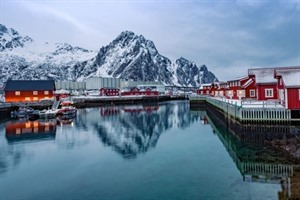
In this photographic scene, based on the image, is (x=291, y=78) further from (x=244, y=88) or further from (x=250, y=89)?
(x=244, y=88)

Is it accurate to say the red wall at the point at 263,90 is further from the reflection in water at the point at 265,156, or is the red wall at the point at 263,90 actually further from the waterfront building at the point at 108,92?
the waterfront building at the point at 108,92

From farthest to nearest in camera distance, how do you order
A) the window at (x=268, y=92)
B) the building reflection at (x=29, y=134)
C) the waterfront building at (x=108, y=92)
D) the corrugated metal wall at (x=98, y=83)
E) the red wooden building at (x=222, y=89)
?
1. the corrugated metal wall at (x=98, y=83)
2. the waterfront building at (x=108, y=92)
3. the red wooden building at (x=222, y=89)
4. the window at (x=268, y=92)
5. the building reflection at (x=29, y=134)

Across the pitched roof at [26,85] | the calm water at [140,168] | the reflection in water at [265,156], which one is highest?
the pitched roof at [26,85]

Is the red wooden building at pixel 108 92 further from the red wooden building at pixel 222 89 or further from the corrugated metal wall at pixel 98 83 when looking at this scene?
the corrugated metal wall at pixel 98 83

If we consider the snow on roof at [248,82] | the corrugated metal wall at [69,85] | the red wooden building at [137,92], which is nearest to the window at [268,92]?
the snow on roof at [248,82]

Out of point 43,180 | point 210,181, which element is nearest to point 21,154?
point 43,180

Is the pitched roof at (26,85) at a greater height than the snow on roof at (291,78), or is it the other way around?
the pitched roof at (26,85)

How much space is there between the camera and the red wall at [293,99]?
100 ft

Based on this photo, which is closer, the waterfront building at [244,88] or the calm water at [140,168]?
the calm water at [140,168]

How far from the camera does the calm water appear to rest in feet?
47.9

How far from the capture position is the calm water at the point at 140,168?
14.6 meters

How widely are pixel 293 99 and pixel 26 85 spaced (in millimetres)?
71763

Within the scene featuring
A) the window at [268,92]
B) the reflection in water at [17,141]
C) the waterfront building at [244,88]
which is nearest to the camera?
the reflection in water at [17,141]

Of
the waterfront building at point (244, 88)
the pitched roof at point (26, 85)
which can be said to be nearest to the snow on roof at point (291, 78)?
the waterfront building at point (244, 88)
